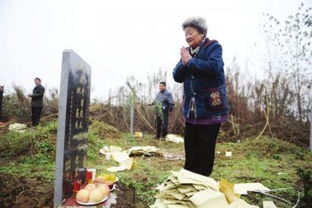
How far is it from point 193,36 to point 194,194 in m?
1.47

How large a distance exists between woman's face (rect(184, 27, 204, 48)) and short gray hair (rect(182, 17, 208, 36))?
29mm

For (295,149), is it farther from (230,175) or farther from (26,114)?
(26,114)

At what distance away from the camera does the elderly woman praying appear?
2789 millimetres

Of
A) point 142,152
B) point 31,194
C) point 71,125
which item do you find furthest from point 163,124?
point 71,125

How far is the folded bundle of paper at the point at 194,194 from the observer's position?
2.31 m

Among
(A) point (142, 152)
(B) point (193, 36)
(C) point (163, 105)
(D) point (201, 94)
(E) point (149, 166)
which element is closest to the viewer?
(D) point (201, 94)

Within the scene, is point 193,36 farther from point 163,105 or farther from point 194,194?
point 163,105

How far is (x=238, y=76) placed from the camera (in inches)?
458

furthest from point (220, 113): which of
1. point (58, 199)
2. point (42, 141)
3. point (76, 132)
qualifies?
point (42, 141)

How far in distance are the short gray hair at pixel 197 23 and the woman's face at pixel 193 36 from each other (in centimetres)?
3

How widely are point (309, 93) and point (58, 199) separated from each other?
33.5ft

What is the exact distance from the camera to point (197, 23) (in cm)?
289

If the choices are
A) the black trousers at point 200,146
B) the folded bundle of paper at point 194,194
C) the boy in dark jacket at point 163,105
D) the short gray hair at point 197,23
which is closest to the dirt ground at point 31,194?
the folded bundle of paper at point 194,194

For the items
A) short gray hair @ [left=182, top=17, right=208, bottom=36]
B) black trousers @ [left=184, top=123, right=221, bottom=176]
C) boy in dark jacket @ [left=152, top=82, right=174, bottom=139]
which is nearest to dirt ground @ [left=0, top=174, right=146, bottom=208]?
black trousers @ [left=184, top=123, right=221, bottom=176]
